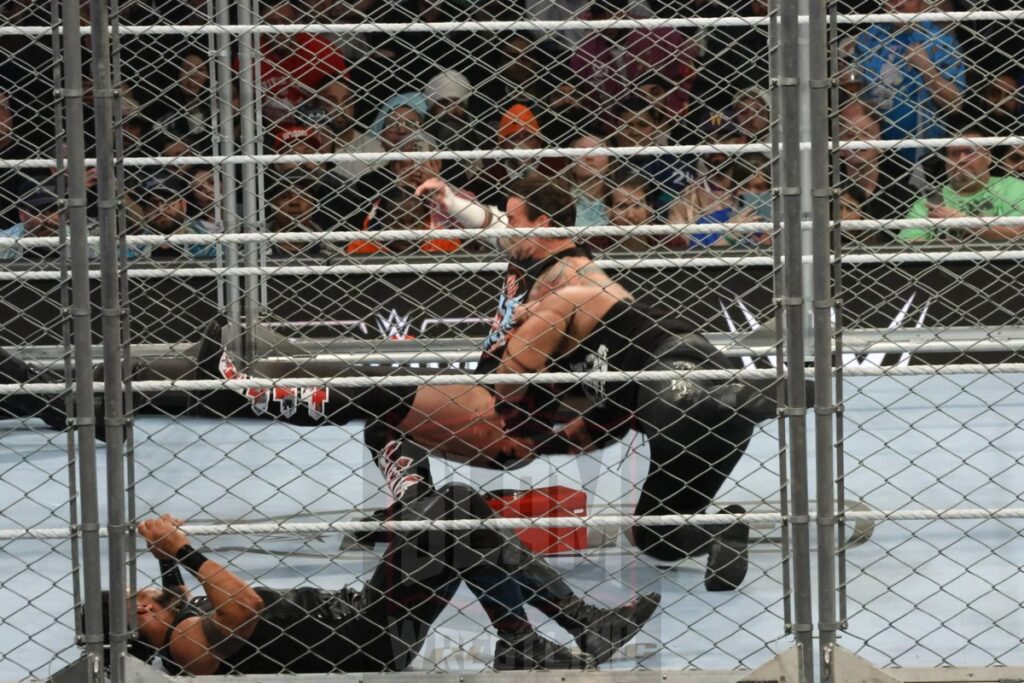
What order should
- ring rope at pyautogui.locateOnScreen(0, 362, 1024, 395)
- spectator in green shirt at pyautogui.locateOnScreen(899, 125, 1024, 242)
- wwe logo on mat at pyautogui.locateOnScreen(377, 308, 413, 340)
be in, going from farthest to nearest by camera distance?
wwe logo on mat at pyautogui.locateOnScreen(377, 308, 413, 340)
spectator in green shirt at pyautogui.locateOnScreen(899, 125, 1024, 242)
ring rope at pyautogui.locateOnScreen(0, 362, 1024, 395)

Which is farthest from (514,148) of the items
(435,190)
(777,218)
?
(777,218)

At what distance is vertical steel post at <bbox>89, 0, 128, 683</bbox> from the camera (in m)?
1.46

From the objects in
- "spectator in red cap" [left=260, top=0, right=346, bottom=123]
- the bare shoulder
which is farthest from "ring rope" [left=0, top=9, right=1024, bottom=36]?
"spectator in red cap" [left=260, top=0, right=346, bottom=123]

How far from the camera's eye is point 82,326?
147 cm

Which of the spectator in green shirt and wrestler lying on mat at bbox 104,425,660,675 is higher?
the spectator in green shirt

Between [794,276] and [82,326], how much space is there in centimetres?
88

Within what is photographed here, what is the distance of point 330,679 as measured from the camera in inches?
63.4

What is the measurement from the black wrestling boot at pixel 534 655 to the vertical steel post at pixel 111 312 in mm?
619

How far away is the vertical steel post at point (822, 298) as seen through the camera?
4.83 feet

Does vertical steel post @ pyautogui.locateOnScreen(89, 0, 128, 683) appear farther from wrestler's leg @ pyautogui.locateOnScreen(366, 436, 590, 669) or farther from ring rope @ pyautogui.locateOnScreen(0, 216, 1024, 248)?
wrestler's leg @ pyautogui.locateOnScreen(366, 436, 590, 669)

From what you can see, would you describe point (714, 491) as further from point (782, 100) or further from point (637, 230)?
point (782, 100)

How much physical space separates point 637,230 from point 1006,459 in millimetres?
1884

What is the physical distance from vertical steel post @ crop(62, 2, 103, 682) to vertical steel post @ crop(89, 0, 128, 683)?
0.02 metres

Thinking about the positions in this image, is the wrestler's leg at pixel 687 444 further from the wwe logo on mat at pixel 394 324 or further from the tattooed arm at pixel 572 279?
the wwe logo on mat at pixel 394 324
